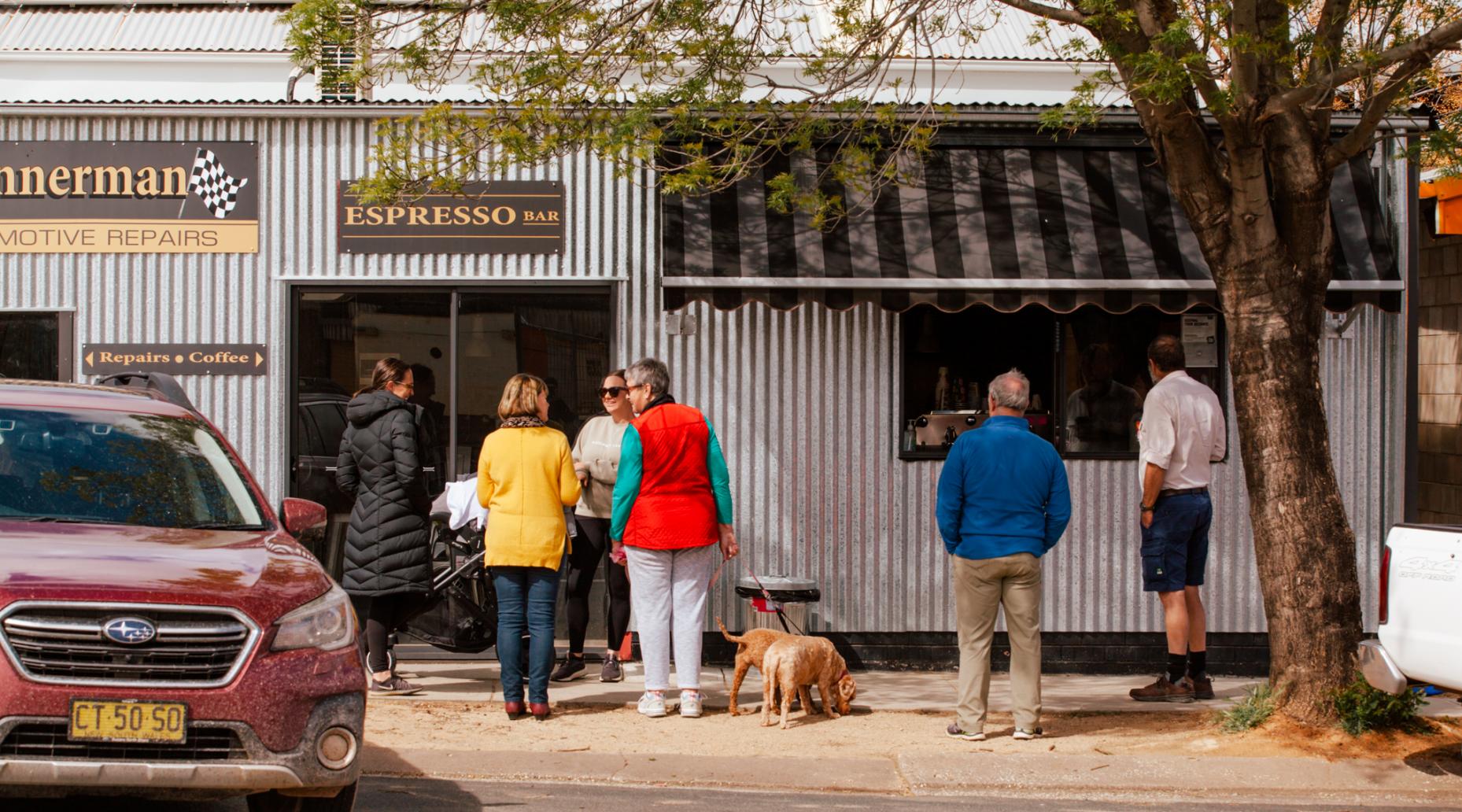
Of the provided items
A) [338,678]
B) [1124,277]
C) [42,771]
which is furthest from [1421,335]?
[42,771]

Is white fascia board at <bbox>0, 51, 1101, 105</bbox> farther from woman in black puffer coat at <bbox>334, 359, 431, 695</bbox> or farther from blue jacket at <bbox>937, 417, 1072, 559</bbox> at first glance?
blue jacket at <bbox>937, 417, 1072, 559</bbox>

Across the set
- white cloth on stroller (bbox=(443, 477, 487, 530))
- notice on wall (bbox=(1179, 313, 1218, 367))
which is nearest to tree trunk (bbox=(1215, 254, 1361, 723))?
notice on wall (bbox=(1179, 313, 1218, 367))

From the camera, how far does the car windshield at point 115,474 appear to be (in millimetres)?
5680

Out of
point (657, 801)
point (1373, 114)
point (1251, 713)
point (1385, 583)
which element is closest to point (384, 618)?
point (657, 801)

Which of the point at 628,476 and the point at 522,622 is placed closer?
the point at 522,622

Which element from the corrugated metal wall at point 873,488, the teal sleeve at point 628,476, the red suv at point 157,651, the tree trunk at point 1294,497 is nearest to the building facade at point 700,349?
the corrugated metal wall at point 873,488

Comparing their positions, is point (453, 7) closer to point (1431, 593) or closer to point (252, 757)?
point (252, 757)

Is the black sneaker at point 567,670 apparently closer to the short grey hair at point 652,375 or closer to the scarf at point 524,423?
the scarf at point 524,423

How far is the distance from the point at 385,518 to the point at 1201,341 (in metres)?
5.68

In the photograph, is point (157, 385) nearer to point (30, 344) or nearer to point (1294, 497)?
point (30, 344)

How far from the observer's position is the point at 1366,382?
401 inches

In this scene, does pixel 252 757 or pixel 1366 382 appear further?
pixel 1366 382

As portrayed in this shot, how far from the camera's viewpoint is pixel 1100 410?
33.6 ft

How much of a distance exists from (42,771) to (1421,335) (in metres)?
14.3
